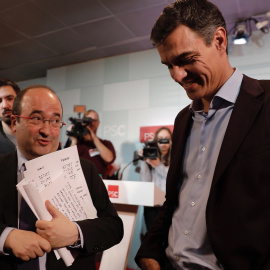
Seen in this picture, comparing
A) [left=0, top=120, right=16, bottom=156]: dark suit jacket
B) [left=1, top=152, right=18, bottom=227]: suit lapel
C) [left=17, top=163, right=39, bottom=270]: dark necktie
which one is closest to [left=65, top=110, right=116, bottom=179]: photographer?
[left=0, top=120, right=16, bottom=156]: dark suit jacket

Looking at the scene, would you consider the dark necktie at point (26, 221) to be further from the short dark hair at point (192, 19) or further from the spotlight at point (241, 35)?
the spotlight at point (241, 35)

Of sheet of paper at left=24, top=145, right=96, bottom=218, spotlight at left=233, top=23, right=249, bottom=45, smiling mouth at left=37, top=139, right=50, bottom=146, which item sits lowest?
sheet of paper at left=24, top=145, right=96, bottom=218

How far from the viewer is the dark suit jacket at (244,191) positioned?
2.44 ft

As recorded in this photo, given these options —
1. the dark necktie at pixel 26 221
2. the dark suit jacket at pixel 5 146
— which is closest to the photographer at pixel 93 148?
the dark suit jacket at pixel 5 146

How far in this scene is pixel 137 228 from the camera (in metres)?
4.11

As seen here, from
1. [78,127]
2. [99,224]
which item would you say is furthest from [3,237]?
[78,127]

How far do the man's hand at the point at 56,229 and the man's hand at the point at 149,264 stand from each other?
0.30 metres

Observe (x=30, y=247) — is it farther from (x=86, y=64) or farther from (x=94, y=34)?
(x=86, y=64)

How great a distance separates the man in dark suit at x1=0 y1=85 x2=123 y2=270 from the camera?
86 centimetres

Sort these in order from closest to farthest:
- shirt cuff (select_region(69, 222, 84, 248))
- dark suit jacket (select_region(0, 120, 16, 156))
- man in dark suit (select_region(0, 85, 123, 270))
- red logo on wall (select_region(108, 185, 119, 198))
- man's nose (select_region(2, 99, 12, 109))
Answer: man in dark suit (select_region(0, 85, 123, 270))
shirt cuff (select_region(69, 222, 84, 248))
red logo on wall (select_region(108, 185, 119, 198))
dark suit jacket (select_region(0, 120, 16, 156))
man's nose (select_region(2, 99, 12, 109))

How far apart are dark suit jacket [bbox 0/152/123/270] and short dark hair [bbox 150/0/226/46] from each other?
2.28 feet

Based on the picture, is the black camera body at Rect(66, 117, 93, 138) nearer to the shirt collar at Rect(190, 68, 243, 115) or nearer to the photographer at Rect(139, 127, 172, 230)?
the photographer at Rect(139, 127, 172, 230)

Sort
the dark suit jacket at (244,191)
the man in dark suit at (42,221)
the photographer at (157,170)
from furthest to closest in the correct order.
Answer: the photographer at (157,170) → the man in dark suit at (42,221) → the dark suit jacket at (244,191)

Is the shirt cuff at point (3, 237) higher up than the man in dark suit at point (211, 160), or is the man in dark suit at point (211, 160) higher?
the man in dark suit at point (211, 160)
